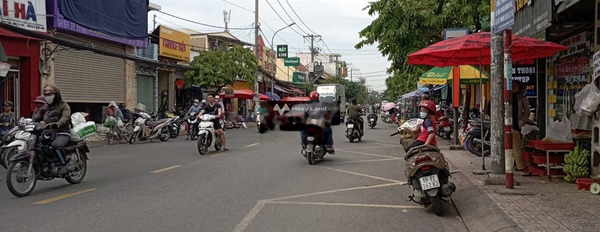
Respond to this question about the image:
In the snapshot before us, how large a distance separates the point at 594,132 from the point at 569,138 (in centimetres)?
70

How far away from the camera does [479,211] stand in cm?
640

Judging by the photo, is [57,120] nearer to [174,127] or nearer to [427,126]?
[427,126]

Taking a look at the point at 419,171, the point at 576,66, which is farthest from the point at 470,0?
the point at 419,171

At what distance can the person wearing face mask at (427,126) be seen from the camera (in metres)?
6.77

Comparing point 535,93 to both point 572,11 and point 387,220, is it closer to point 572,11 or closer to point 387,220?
point 572,11

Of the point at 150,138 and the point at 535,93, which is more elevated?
the point at 535,93

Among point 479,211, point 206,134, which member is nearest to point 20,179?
point 206,134

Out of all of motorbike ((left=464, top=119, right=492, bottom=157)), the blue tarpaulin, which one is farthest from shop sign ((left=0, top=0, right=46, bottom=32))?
motorbike ((left=464, top=119, right=492, bottom=157))

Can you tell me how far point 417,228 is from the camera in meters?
5.83

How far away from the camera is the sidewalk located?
17.6 feet

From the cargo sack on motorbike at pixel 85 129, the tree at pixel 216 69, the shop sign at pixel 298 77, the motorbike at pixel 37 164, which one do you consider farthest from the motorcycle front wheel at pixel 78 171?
the shop sign at pixel 298 77

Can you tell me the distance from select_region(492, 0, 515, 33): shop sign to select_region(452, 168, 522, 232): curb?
242 cm

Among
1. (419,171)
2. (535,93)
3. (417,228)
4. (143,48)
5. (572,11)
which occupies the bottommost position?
(417,228)

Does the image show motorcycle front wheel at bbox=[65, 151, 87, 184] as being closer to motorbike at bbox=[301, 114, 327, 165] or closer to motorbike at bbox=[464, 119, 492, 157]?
motorbike at bbox=[301, 114, 327, 165]
